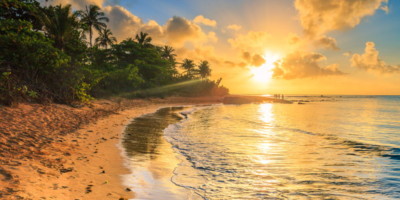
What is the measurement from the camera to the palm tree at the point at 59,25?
2140 cm

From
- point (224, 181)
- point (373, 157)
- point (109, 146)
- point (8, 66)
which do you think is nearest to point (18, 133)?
point (109, 146)

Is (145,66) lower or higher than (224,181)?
higher

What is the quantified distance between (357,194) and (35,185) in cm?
717

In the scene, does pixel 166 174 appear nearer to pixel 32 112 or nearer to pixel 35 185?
pixel 35 185

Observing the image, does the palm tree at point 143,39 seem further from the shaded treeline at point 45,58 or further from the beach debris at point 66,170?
the beach debris at point 66,170

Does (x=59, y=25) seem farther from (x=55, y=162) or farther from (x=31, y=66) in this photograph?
(x=55, y=162)

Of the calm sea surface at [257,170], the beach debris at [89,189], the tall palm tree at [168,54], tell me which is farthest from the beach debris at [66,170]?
the tall palm tree at [168,54]

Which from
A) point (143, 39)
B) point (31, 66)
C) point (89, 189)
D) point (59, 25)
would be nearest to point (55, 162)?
point (89, 189)

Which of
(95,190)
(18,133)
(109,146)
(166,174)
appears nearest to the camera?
(95,190)

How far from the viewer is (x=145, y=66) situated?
51531 millimetres

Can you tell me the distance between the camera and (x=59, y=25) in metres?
22.0

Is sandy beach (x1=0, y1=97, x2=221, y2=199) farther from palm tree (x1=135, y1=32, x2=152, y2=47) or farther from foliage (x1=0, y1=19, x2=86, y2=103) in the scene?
palm tree (x1=135, y1=32, x2=152, y2=47)

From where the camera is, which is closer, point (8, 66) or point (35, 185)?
point (35, 185)

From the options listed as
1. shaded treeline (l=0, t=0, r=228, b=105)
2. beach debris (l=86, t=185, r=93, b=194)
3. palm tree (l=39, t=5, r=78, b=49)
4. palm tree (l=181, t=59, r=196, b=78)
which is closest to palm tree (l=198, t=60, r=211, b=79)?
palm tree (l=181, t=59, r=196, b=78)
